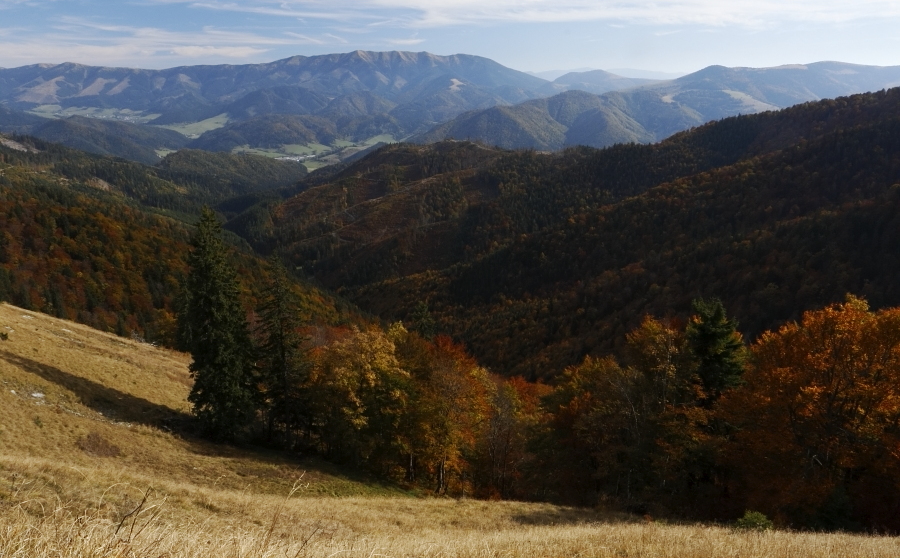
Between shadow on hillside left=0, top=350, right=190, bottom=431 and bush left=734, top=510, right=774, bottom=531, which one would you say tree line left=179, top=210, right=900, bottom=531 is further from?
bush left=734, top=510, right=774, bottom=531

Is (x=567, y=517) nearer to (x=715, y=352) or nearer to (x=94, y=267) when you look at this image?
(x=715, y=352)

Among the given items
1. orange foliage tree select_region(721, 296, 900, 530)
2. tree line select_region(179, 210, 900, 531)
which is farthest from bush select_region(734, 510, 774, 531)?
orange foliage tree select_region(721, 296, 900, 530)

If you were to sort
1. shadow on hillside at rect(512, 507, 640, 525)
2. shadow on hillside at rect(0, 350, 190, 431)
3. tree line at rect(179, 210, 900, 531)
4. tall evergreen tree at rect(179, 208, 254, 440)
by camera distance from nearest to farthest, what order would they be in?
tree line at rect(179, 210, 900, 531), shadow on hillside at rect(512, 507, 640, 525), shadow on hillside at rect(0, 350, 190, 431), tall evergreen tree at rect(179, 208, 254, 440)

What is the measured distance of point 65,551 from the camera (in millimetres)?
4691

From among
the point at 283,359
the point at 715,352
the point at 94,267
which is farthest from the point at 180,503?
the point at 94,267

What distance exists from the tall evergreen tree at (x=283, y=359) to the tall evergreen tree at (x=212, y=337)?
2.30 meters

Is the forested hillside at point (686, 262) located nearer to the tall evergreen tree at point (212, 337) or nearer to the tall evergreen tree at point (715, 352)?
the tall evergreen tree at point (715, 352)

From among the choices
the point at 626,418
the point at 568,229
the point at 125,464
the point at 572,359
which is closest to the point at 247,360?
the point at 125,464

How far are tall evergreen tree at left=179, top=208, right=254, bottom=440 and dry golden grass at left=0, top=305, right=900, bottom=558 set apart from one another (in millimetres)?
2154

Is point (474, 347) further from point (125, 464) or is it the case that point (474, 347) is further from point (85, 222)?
point (85, 222)

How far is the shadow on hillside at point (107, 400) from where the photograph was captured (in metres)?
27.6

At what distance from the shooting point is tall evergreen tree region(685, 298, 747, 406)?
29328 millimetres

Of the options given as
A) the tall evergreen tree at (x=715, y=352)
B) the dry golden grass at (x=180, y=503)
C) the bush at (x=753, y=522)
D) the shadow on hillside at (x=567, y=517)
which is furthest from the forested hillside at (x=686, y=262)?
the bush at (x=753, y=522)

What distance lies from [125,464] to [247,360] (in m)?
10.2
